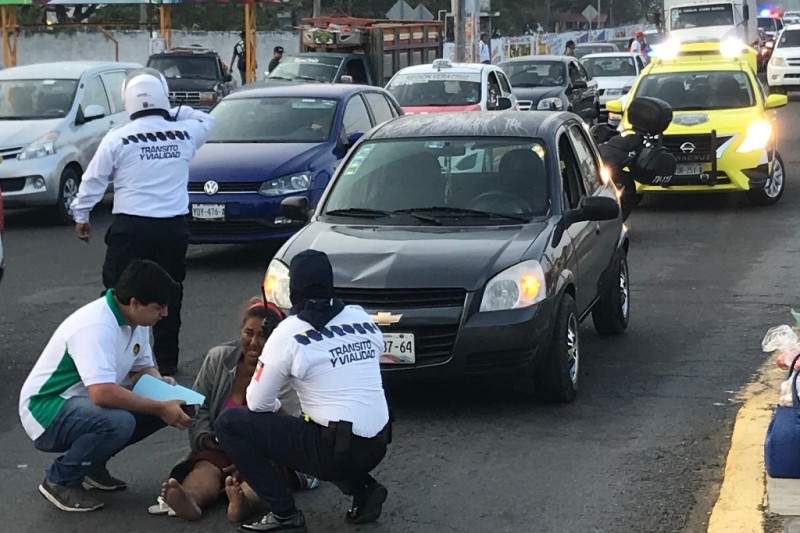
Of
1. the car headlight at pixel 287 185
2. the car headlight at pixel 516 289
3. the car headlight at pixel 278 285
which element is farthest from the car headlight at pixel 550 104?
the car headlight at pixel 516 289

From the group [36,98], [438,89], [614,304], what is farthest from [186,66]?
[614,304]

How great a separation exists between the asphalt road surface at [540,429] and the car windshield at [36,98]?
4210 millimetres

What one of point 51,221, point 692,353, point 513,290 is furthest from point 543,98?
point 513,290

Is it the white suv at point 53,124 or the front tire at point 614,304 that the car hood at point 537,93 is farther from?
the front tire at point 614,304

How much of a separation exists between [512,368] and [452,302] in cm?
47

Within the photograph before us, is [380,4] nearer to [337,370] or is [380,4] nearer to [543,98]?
[543,98]

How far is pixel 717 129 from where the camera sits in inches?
649

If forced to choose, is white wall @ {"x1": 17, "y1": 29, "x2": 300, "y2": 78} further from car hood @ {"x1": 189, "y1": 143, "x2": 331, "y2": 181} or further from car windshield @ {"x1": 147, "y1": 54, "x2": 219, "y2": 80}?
car hood @ {"x1": 189, "y1": 143, "x2": 331, "y2": 181}

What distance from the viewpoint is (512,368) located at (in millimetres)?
7445

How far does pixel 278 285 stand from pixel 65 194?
897cm

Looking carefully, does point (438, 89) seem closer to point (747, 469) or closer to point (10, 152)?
point (10, 152)

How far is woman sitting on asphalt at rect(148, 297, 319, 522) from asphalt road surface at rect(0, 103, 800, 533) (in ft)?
0.29

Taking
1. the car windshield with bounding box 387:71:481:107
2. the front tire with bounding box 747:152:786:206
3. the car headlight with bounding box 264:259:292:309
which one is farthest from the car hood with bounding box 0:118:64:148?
the car headlight with bounding box 264:259:292:309

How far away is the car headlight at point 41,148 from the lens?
52.0ft
